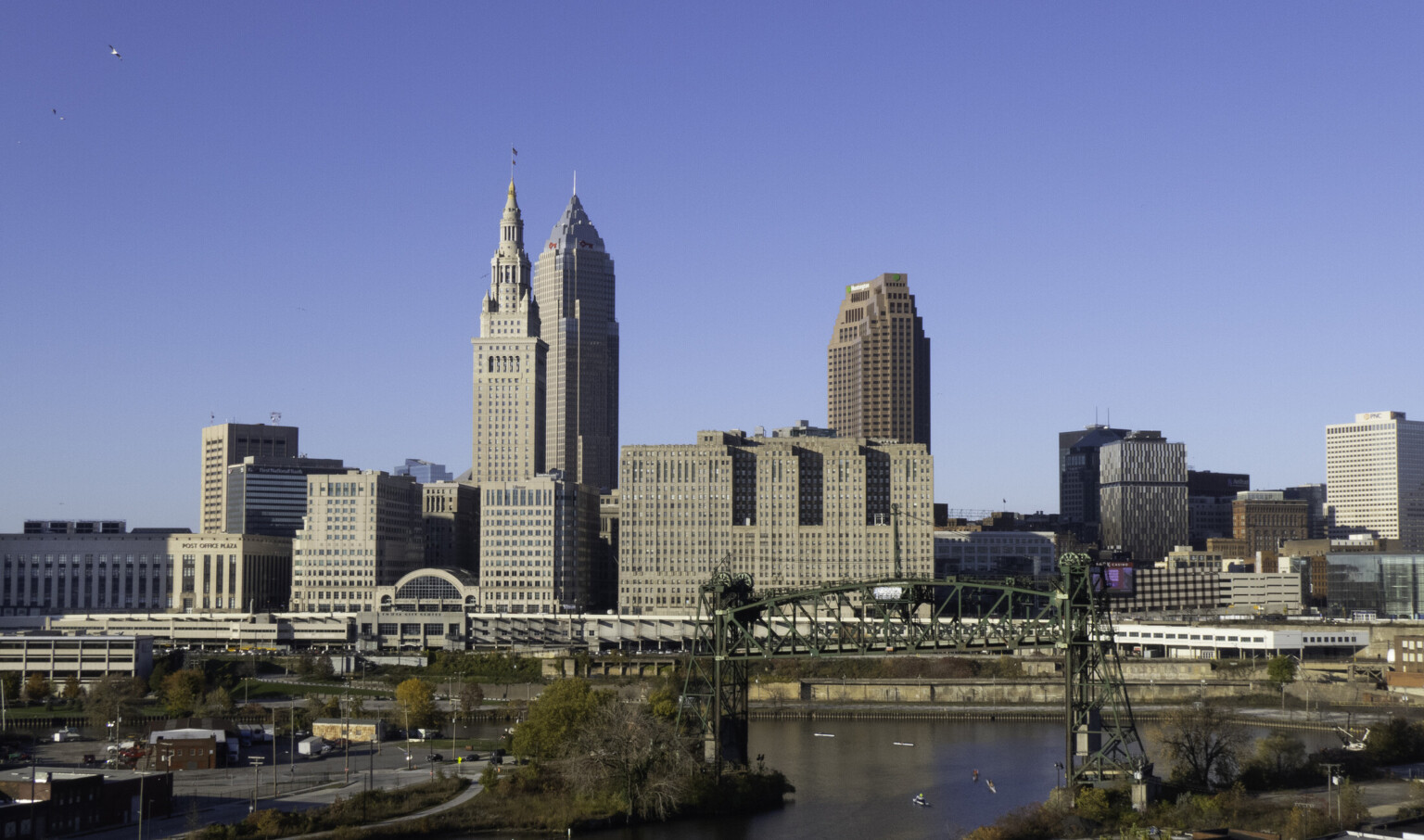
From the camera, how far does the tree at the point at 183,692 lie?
149750 millimetres

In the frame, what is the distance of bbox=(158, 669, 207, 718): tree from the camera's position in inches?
5896

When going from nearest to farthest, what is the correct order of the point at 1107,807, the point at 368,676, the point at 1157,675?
the point at 1107,807 → the point at 1157,675 → the point at 368,676

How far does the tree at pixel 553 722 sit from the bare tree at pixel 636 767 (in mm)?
6354

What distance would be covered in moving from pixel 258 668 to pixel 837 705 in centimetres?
6575

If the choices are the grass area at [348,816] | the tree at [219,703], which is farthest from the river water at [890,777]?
the tree at [219,703]

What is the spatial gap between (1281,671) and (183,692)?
104 m

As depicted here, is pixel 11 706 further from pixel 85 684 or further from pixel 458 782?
pixel 458 782

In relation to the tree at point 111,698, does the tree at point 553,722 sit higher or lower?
higher

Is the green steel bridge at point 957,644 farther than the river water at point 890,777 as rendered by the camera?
No

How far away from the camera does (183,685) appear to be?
508 feet

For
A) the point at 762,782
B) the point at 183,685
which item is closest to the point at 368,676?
the point at 183,685

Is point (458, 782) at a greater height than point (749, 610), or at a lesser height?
lesser

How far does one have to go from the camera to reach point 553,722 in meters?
101

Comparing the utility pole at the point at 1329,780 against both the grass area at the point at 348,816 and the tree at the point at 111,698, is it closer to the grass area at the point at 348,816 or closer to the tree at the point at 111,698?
the grass area at the point at 348,816
